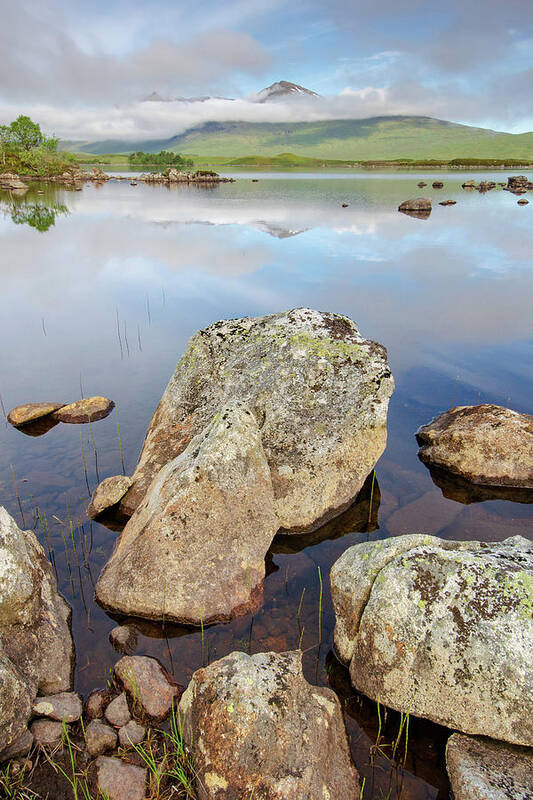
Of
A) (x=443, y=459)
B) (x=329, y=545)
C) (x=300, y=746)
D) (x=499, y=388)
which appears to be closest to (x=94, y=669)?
(x=300, y=746)

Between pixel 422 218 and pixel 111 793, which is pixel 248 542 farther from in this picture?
pixel 422 218

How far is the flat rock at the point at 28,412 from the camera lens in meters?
15.1

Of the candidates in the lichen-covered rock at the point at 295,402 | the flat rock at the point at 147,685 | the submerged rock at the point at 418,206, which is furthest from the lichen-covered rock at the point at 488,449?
the submerged rock at the point at 418,206

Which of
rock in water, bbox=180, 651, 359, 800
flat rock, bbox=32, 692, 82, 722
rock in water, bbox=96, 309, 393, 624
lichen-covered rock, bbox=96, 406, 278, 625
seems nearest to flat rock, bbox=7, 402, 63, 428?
rock in water, bbox=96, 309, 393, 624

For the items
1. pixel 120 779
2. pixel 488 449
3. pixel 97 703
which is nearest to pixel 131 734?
pixel 120 779

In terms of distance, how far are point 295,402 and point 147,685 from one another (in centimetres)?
655

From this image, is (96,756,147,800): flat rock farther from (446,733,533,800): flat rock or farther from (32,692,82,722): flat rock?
(446,733,533,800): flat rock

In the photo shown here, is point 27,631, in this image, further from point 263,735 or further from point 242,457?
point 242,457

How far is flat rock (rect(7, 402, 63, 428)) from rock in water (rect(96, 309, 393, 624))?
463 centimetres

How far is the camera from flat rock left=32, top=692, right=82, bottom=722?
6262 millimetres

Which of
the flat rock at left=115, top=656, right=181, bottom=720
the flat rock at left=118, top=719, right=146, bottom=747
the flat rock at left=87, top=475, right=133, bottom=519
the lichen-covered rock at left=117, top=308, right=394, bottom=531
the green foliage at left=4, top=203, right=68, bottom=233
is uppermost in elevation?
the green foliage at left=4, top=203, right=68, bottom=233

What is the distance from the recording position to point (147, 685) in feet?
22.1

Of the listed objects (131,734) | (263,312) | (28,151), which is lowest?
(131,734)

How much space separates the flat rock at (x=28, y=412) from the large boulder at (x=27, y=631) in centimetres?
842
